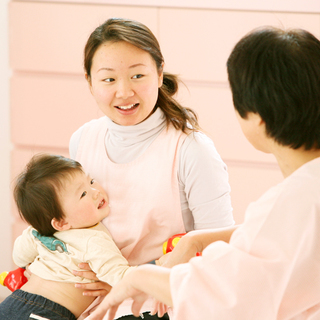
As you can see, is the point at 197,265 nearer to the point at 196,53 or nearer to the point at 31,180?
the point at 31,180

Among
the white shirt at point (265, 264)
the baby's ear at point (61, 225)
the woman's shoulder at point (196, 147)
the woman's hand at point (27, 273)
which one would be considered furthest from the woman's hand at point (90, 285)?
the white shirt at point (265, 264)

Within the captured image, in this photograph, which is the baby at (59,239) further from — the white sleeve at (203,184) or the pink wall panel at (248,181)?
the pink wall panel at (248,181)

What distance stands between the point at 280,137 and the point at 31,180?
0.87 meters

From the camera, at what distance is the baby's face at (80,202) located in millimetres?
1474

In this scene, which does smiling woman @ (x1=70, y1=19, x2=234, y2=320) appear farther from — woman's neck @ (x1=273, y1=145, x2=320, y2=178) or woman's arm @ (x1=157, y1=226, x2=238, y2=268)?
woman's neck @ (x1=273, y1=145, x2=320, y2=178)

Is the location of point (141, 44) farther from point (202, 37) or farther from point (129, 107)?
point (202, 37)

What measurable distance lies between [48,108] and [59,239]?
4.35 feet

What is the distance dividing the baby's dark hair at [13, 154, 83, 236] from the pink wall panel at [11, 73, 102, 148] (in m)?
1.08

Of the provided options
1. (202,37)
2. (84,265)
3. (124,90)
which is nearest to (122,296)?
(84,265)

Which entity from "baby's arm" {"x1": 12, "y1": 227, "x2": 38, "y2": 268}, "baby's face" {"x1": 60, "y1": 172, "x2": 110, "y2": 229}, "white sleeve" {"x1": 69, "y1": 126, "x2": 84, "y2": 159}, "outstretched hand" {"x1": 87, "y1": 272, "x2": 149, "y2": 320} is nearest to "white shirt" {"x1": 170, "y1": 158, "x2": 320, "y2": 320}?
"outstretched hand" {"x1": 87, "y1": 272, "x2": 149, "y2": 320}

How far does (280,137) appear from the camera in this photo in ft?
3.10

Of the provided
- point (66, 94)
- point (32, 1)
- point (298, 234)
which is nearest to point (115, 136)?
point (298, 234)

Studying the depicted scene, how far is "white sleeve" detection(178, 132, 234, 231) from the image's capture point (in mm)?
1473

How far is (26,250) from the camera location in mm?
1580
